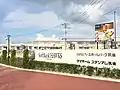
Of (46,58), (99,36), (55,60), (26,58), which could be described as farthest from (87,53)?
(99,36)

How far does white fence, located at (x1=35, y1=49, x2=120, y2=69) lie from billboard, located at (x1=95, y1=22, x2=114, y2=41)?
9675 mm

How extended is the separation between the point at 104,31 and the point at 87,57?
1430 cm

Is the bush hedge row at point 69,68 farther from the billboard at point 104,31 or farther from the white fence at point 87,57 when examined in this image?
the billboard at point 104,31

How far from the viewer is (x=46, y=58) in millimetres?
32719

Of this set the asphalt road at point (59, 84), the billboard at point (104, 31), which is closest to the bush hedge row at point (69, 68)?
the asphalt road at point (59, 84)

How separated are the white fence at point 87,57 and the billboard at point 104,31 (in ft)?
31.7

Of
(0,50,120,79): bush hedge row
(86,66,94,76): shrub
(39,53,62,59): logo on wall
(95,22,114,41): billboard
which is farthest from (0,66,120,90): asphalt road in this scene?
(95,22,114,41): billboard

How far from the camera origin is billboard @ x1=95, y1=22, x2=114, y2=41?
1452 inches

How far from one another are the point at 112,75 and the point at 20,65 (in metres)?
19.2

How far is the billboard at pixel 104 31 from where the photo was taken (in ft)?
121

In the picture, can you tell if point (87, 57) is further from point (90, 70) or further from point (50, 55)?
point (50, 55)

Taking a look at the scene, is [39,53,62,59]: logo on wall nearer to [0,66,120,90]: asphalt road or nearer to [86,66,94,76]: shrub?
[86,66,94,76]: shrub

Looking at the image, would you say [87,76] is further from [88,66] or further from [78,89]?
[78,89]

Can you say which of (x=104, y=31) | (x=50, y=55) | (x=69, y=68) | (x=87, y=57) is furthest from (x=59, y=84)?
(x=104, y=31)
